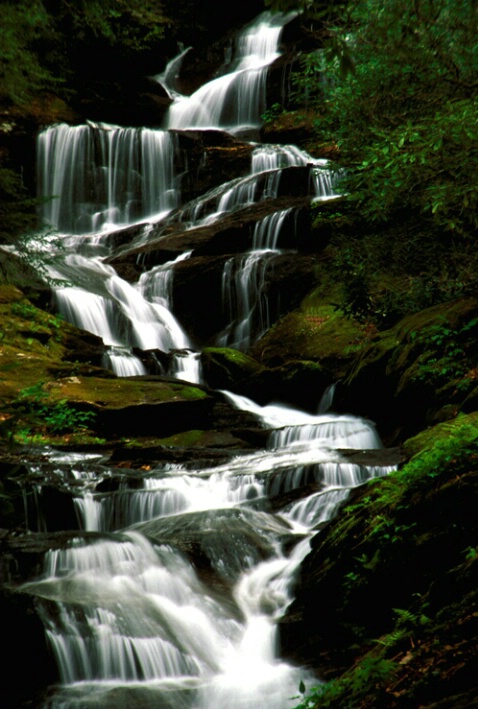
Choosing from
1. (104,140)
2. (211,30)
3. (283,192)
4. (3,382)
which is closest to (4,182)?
(3,382)

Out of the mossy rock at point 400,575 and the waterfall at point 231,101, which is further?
the waterfall at point 231,101

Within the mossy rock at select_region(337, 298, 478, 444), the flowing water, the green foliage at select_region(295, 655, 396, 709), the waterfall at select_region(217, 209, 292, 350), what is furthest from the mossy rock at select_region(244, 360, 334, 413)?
the green foliage at select_region(295, 655, 396, 709)

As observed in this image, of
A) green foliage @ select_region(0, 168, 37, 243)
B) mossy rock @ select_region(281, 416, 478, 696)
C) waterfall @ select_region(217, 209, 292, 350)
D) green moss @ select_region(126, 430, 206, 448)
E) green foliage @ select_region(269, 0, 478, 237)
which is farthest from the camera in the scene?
waterfall @ select_region(217, 209, 292, 350)

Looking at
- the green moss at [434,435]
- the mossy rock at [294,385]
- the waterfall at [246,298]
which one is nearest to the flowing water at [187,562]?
the mossy rock at [294,385]

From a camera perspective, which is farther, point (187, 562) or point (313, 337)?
point (313, 337)

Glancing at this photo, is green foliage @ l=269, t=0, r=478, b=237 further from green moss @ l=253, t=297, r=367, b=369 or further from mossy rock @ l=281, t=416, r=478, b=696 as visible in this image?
green moss @ l=253, t=297, r=367, b=369

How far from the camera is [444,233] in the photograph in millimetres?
10953

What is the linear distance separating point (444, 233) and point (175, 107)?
2598 centimetres

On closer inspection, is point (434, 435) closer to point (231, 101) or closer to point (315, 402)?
point (315, 402)

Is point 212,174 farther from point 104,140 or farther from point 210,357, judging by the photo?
point 210,357

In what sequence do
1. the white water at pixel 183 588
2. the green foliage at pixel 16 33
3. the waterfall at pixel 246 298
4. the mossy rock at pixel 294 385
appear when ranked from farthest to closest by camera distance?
1. the waterfall at pixel 246 298
2. the mossy rock at pixel 294 385
3. the white water at pixel 183 588
4. the green foliage at pixel 16 33

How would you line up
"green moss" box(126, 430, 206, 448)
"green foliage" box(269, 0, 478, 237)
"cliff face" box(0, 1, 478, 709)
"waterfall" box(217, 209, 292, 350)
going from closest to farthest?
"cliff face" box(0, 1, 478, 709) → "green foliage" box(269, 0, 478, 237) → "green moss" box(126, 430, 206, 448) → "waterfall" box(217, 209, 292, 350)

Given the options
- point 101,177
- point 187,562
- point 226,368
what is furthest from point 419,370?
point 101,177

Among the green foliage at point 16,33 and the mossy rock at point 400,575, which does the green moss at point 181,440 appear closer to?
the mossy rock at point 400,575
